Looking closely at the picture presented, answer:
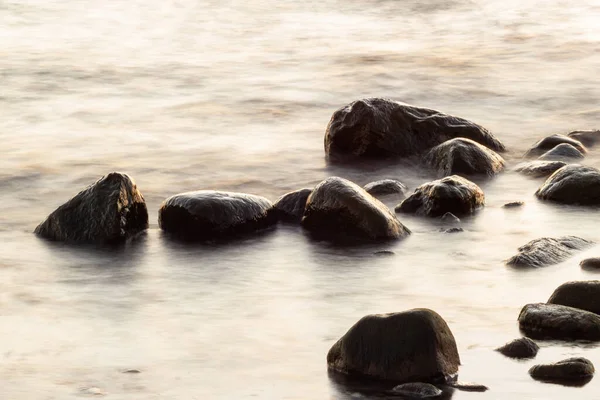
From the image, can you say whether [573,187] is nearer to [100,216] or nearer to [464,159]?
[464,159]

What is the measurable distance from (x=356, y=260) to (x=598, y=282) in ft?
5.26

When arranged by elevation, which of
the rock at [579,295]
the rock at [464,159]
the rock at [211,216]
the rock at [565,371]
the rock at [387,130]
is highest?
the rock at [387,130]

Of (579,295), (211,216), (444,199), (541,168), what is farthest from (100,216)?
(541,168)

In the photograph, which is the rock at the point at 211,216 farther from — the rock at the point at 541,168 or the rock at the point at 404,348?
the rock at the point at 404,348

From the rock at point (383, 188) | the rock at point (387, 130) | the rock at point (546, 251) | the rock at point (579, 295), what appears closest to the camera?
the rock at point (579, 295)

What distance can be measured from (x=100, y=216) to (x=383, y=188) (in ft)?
6.59

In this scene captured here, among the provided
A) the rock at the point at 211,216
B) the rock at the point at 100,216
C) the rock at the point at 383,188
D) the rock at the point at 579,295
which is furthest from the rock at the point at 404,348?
the rock at the point at 383,188

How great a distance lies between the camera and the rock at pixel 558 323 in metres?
5.42

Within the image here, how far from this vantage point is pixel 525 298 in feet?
20.1

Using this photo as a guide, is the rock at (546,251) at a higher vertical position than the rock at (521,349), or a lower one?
higher

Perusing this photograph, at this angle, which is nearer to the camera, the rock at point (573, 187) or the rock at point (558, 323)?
the rock at point (558, 323)

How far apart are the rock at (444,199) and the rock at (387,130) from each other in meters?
1.64

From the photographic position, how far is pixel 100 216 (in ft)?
24.4

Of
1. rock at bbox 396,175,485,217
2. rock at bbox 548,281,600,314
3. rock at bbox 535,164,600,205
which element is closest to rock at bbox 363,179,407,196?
rock at bbox 396,175,485,217
